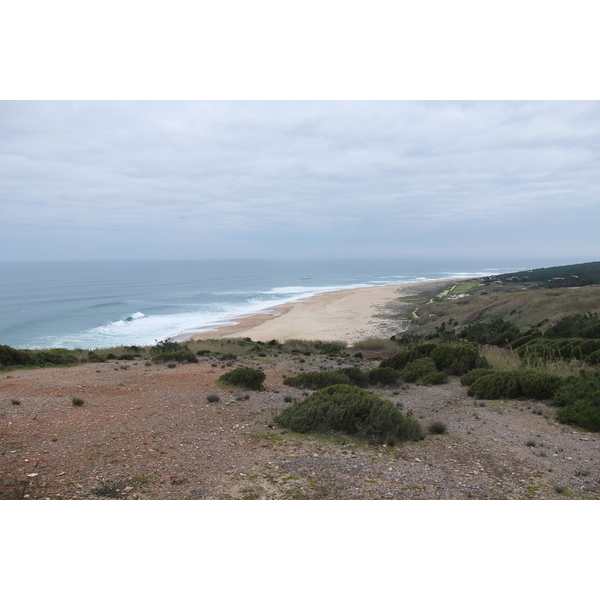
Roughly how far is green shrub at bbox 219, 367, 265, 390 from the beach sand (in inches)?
697

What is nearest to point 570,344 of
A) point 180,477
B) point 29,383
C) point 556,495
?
point 556,495

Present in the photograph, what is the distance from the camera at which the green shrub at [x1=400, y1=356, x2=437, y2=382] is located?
11867 millimetres

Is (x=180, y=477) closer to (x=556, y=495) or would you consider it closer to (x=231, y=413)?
(x=231, y=413)

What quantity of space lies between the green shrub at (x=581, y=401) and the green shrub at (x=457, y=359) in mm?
3487

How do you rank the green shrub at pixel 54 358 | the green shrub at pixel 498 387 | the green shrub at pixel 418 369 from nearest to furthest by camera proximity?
1. the green shrub at pixel 498 387
2. the green shrub at pixel 418 369
3. the green shrub at pixel 54 358

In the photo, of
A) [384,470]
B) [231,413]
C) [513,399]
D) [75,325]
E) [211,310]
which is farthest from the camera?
[211,310]

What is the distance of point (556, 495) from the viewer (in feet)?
15.4

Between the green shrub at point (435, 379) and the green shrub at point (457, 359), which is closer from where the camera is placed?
the green shrub at point (435, 379)

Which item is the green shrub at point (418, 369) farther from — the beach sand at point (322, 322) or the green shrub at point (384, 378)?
the beach sand at point (322, 322)

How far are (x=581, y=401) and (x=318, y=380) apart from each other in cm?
591

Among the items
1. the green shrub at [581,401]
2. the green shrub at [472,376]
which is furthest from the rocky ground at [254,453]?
the green shrub at [472,376]

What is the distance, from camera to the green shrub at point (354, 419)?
6.49 m

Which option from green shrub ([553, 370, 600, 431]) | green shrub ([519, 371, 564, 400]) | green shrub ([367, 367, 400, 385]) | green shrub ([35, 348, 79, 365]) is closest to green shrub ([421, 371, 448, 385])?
green shrub ([367, 367, 400, 385])

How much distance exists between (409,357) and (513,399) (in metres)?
4.71
